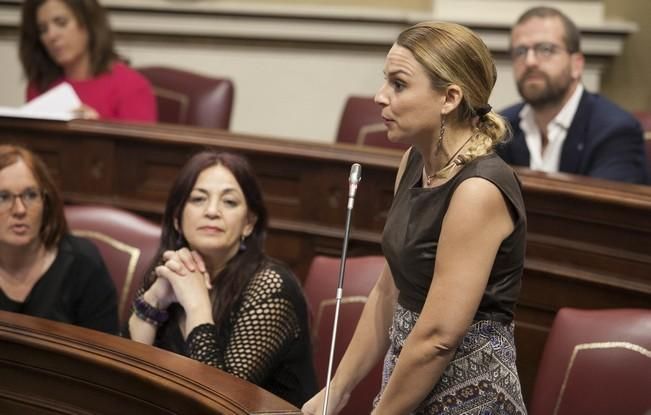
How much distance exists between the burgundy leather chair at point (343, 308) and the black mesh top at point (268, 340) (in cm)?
9

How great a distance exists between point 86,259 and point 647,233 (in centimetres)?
121

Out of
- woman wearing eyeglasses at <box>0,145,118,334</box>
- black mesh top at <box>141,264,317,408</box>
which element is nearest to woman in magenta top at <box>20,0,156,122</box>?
woman wearing eyeglasses at <box>0,145,118,334</box>

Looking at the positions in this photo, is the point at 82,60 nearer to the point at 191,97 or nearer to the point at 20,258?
the point at 191,97

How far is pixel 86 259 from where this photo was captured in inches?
101

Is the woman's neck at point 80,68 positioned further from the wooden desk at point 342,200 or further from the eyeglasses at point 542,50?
the eyeglasses at point 542,50

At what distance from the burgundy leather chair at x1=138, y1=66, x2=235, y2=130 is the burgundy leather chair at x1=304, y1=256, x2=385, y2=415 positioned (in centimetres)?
147

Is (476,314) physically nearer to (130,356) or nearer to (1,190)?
(130,356)

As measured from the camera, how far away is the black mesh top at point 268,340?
2.11 m

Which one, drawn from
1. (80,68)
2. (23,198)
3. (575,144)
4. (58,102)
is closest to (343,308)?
(23,198)

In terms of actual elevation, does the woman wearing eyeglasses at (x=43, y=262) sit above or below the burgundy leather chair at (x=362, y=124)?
below

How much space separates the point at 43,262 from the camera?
8.45 feet

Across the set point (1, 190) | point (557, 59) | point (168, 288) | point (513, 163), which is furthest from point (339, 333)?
point (557, 59)

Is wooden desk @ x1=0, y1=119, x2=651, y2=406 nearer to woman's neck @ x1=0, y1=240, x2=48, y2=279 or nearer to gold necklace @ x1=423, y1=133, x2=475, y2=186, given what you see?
woman's neck @ x1=0, y1=240, x2=48, y2=279

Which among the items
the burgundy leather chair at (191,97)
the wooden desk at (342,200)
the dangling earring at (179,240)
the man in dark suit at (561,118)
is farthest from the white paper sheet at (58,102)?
the man in dark suit at (561,118)
